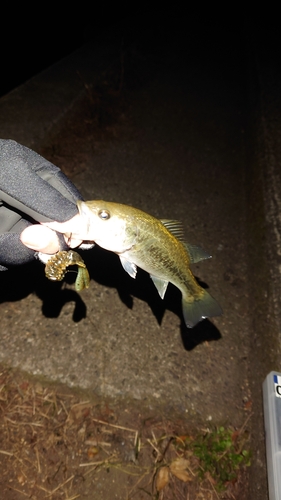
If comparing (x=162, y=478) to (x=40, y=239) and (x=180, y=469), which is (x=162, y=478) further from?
(x=40, y=239)

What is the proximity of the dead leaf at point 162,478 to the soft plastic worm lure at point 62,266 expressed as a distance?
1.72 meters

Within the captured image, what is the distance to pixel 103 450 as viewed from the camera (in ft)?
9.39

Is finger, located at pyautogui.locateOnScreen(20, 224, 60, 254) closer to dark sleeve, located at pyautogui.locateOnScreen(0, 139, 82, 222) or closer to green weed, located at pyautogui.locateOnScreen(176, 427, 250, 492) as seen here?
dark sleeve, located at pyautogui.locateOnScreen(0, 139, 82, 222)

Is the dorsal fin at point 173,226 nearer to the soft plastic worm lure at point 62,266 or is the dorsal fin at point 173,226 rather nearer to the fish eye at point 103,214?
the fish eye at point 103,214

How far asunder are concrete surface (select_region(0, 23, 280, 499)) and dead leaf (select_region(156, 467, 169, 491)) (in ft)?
1.59

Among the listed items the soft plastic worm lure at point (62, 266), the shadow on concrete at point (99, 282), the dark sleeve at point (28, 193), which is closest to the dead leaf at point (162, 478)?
the shadow on concrete at point (99, 282)

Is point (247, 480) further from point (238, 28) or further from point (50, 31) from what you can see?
point (50, 31)

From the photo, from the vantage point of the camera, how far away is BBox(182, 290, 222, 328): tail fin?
2.92 m

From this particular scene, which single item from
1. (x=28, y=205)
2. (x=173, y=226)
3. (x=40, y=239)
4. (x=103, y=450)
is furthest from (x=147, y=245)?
(x=103, y=450)

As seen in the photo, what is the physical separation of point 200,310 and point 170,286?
3.23 feet

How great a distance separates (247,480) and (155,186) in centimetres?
366

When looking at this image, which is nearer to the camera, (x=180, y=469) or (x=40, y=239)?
(x=40, y=239)

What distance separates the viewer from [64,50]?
1209 cm

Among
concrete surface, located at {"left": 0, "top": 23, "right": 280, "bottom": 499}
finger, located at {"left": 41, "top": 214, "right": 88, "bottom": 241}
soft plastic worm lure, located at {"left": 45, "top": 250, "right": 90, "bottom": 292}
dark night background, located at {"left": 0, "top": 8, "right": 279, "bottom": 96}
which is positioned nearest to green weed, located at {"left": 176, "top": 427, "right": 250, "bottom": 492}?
concrete surface, located at {"left": 0, "top": 23, "right": 280, "bottom": 499}
